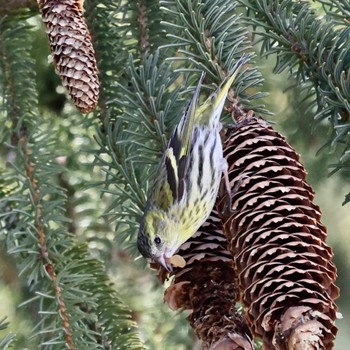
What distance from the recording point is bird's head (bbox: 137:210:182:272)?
0.98m

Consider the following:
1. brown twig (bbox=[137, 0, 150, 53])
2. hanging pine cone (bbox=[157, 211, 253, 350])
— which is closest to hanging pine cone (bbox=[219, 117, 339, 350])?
hanging pine cone (bbox=[157, 211, 253, 350])

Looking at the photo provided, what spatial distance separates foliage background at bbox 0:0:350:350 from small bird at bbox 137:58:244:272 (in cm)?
37

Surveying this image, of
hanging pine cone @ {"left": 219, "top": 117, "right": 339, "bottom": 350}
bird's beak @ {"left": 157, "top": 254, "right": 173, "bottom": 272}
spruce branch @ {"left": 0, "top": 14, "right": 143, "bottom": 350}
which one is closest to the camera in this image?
hanging pine cone @ {"left": 219, "top": 117, "right": 339, "bottom": 350}

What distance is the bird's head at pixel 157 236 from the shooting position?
3.22 feet

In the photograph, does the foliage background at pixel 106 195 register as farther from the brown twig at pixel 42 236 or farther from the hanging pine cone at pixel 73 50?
the hanging pine cone at pixel 73 50

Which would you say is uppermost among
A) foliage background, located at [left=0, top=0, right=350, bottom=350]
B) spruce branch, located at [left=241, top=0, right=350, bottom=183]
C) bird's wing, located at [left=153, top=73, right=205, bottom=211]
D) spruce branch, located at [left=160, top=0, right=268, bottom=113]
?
spruce branch, located at [left=241, top=0, right=350, bottom=183]

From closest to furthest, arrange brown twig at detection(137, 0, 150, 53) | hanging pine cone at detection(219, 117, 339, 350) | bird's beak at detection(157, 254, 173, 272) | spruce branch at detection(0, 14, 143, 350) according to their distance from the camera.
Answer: hanging pine cone at detection(219, 117, 339, 350) < bird's beak at detection(157, 254, 173, 272) < spruce branch at detection(0, 14, 143, 350) < brown twig at detection(137, 0, 150, 53)

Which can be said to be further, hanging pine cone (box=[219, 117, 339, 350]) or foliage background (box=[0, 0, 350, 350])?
foliage background (box=[0, 0, 350, 350])

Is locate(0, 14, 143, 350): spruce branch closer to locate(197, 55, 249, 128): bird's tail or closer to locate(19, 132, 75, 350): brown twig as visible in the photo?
locate(19, 132, 75, 350): brown twig

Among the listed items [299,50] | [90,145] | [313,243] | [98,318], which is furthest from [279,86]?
[313,243]

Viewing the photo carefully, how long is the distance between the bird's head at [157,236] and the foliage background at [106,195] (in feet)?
1.30

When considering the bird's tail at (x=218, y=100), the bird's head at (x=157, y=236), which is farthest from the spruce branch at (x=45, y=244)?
the bird's tail at (x=218, y=100)

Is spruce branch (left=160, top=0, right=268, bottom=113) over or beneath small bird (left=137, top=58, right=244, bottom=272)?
over

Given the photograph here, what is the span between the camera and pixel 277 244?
828mm
